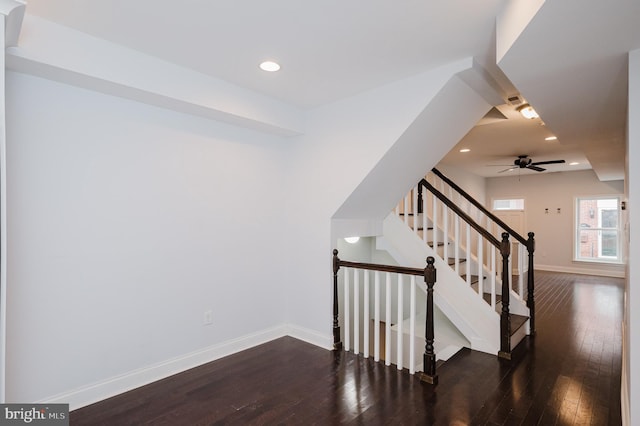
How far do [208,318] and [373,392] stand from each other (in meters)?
1.63

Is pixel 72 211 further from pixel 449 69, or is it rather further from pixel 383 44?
pixel 449 69

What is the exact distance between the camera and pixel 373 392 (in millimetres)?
2627

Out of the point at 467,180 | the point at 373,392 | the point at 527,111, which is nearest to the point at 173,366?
the point at 373,392

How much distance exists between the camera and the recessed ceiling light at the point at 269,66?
106 inches

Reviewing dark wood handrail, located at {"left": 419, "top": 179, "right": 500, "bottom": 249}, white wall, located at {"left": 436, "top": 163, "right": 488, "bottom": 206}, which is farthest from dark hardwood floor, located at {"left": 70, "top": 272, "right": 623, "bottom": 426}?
white wall, located at {"left": 436, "top": 163, "right": 488, "bottom": 206}

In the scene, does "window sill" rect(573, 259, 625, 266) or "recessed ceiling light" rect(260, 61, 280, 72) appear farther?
"window sill" rect(573, 259, 625, 266)

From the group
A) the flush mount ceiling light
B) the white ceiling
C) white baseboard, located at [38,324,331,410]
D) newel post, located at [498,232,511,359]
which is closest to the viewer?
the white ceiling

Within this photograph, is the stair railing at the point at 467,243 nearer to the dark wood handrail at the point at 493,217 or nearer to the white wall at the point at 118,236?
the dark wood handrail at the point at 493,217

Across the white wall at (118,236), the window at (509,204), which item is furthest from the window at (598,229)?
the white wall at (118,236)

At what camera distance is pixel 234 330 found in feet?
11.4

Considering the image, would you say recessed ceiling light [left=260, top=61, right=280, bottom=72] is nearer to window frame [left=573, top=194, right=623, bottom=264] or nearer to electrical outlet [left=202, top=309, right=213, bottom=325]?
electrical outlet [left=202, top=309, right=213, bottom=325]

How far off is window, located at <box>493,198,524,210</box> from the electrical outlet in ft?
28.6

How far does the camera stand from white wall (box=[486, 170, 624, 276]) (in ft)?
26.9

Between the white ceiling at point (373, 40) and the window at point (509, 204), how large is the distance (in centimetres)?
653
